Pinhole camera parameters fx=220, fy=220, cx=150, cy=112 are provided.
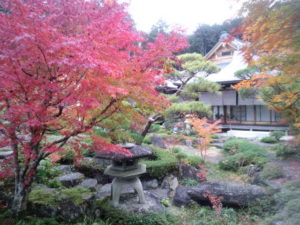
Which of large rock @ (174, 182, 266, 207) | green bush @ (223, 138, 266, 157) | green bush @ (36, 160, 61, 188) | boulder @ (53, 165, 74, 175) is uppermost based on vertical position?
green bush @ (36, 160, 61, 188)

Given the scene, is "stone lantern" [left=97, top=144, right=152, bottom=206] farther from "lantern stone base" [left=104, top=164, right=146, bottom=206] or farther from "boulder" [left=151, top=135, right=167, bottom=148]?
"boulder" [left=151, top=135, right=167, bottom=148]

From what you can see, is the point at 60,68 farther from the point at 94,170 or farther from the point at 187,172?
the point at 187,172

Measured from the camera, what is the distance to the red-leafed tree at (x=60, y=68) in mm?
2619

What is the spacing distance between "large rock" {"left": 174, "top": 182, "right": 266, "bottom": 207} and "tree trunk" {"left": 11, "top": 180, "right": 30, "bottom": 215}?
353cm

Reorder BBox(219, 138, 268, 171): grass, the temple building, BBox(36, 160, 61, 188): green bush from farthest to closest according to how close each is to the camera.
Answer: the temple building, BBox(219, 138, 268, 171): grass, BBox(36, 160, 61, 188): green bush

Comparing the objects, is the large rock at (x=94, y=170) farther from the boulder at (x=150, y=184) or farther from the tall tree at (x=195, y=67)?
the tall tree at (x=195, y=67)

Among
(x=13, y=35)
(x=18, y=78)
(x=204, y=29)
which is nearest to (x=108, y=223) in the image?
(x=18, y=78)

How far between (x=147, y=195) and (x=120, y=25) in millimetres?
3824

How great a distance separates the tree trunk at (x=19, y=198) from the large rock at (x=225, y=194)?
3533 millimetres

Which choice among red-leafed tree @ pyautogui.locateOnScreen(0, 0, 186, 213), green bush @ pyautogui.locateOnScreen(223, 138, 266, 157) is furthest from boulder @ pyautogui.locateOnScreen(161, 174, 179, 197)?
Result: green bush @ pyautogui.locateOnScreen(223, 138, 266, 157)

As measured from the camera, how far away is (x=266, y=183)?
617cm

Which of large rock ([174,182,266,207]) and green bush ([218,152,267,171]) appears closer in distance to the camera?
large rock ([174,182,266,207])

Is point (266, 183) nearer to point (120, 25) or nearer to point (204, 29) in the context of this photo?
point (120, 25)

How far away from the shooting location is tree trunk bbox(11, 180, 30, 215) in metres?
3.58
